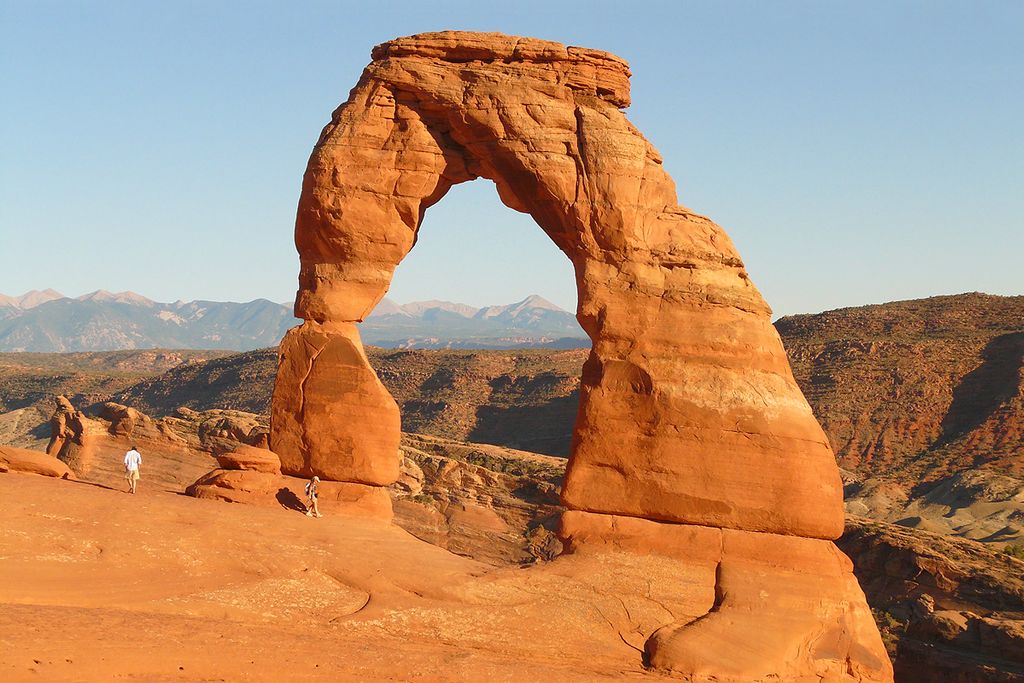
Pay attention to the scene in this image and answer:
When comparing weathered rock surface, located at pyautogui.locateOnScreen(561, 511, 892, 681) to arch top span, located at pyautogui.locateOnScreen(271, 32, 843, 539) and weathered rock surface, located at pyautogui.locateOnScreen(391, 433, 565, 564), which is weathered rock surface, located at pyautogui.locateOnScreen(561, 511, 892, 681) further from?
weathered rock surface, located at pyautogui.locateOnScreen(391, 433, 565, 564)

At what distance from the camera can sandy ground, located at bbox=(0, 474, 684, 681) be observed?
1465 cm

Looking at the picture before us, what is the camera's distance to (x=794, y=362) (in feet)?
236

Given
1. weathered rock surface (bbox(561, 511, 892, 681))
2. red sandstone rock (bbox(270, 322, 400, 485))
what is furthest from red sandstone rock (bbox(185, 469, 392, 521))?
weathered rock surface (bbox(561, 511, 892, 681))

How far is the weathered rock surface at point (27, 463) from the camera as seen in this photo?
71.4ft

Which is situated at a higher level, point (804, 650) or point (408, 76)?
point (408, 76)

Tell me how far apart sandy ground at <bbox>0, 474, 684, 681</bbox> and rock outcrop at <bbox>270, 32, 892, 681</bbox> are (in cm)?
123

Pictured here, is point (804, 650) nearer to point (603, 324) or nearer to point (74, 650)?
point (603, 324)

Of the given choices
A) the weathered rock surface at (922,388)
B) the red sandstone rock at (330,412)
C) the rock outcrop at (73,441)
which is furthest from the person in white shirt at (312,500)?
the weathered rock surface at (922,388)

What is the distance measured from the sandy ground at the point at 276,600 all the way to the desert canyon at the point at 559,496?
4 centimetres

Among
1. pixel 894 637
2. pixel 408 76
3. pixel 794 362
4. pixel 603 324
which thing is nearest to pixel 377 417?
pixel 603 324

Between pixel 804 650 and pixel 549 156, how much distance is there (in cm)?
941

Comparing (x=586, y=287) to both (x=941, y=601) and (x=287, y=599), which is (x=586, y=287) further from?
(x=941, y=601)

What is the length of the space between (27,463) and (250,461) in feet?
13.5

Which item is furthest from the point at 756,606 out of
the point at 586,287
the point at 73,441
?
the point at 73,441
